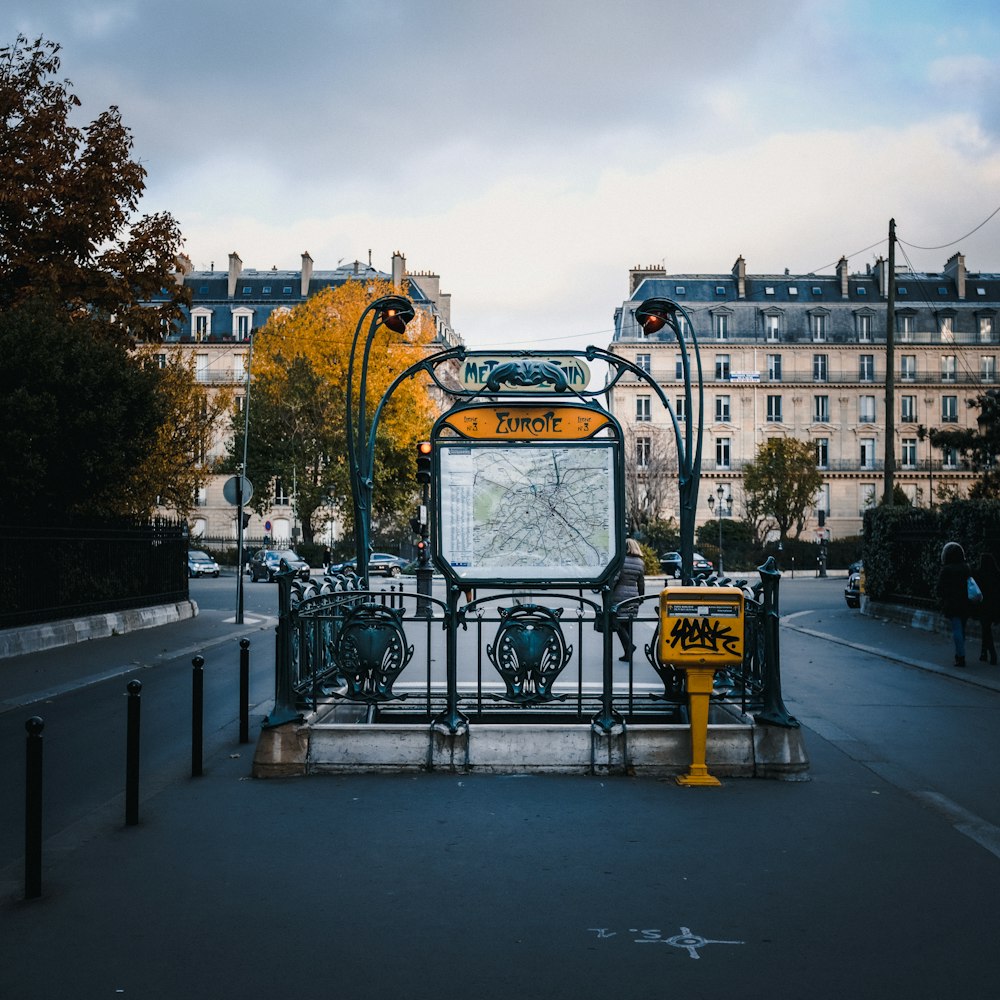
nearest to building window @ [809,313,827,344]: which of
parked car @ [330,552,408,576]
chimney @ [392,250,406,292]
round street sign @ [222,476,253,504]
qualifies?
chimney @ [392,250,406,292]

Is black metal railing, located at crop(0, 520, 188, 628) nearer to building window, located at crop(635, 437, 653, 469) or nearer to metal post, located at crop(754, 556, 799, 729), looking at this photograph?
metal post, located at crop(754, 556, 799, 729)

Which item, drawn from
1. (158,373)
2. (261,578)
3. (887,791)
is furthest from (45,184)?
(261,578)

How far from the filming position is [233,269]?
83.7 metres

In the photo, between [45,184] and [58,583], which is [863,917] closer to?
[58,583]

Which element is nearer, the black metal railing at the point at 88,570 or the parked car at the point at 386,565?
the black metal railing at the point at 88,570

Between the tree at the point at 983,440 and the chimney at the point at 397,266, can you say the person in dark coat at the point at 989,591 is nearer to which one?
the tree at the point at 983,440

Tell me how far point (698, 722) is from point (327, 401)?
40102 millimetres

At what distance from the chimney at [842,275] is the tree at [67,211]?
226 ft

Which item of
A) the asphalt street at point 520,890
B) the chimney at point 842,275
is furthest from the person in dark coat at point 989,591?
the chimney at point 842,275

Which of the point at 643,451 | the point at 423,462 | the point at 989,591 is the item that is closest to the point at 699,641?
the point at 989,591

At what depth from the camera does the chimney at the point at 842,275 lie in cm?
8381

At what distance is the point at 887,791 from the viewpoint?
811cm

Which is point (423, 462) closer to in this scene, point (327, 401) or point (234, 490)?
point (234, 490)

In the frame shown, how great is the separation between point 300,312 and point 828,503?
48.8m
